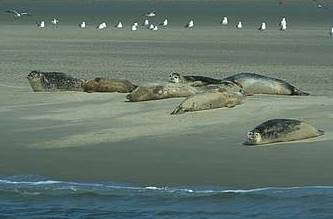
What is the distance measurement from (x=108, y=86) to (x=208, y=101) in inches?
126

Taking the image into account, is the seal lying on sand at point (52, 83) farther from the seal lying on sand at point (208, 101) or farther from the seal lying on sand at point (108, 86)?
the seal lying on sand at point (208, 101)

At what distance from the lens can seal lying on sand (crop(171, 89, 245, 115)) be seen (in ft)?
46.9

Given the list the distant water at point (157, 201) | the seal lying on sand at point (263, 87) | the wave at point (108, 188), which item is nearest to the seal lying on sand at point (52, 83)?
the seal lying on sand at point (263, 87)

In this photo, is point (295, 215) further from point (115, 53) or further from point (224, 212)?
point (115, 53)

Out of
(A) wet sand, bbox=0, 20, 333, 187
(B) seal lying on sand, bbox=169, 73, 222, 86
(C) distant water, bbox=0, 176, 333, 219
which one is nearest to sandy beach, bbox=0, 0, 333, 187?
(A) wet sand, bbox=0, 20, 333, 187

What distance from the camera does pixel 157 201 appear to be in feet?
31.4

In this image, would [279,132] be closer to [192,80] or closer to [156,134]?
→ [156,134]

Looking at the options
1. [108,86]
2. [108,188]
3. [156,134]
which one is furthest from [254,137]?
[108,86]

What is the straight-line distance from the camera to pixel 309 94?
54.6 ft

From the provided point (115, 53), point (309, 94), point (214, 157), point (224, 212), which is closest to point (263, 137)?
point (214, 157)

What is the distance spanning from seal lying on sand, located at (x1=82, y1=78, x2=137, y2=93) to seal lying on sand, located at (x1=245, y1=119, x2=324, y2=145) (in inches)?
209

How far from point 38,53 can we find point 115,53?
201 cm

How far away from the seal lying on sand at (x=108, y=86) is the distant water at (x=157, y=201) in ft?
22.3

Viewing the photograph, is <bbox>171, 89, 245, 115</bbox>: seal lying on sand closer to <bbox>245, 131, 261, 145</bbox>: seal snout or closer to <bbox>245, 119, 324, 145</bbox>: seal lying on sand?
<bbox>245, 119, 324, 145</bbox>: seal lying on sand
